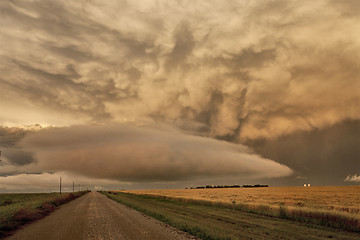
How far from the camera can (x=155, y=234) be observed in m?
15.2

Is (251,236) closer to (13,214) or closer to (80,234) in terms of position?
(80,234)

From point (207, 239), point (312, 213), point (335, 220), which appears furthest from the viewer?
point (312, 213)

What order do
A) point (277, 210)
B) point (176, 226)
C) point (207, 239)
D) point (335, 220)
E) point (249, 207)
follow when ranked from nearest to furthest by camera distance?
1. point (207, 239)
2. point (176, 226)
3. point (335, 220)
4. point (277, 210)
5. point (249, 207)

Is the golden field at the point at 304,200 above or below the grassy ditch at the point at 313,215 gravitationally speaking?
below

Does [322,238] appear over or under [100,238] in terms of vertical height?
under

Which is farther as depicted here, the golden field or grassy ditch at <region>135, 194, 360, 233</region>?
the golden field

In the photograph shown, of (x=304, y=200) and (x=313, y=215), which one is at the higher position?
(x=313, y=215)

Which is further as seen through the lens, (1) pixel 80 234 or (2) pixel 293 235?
(2) pixel 293 235

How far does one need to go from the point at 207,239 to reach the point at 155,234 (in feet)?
9.82

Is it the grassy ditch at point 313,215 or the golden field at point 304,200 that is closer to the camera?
the grassy ditch at point 313,215

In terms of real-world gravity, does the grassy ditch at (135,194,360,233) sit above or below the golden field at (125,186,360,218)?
above

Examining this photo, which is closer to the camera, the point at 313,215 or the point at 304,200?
the point at 313,215

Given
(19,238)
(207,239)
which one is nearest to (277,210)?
(207,239)

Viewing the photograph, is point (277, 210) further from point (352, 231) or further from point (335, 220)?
point (352, 231)
